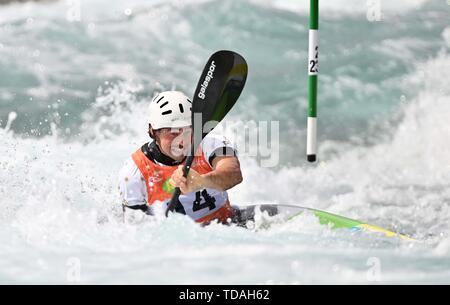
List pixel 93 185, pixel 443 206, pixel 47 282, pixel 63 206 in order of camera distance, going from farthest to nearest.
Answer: pixel 443 206
pixel 93 185
pixel 63 206
pixel 47 282

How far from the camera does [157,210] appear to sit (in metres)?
4.17

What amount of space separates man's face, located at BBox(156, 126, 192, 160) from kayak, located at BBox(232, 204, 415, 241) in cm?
57

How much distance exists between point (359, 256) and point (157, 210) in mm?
1007

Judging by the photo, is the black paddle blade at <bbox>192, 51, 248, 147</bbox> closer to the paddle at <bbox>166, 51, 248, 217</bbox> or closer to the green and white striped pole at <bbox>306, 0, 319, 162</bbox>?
the paddle at <bbox>166, 51, 248, 217</bbox>

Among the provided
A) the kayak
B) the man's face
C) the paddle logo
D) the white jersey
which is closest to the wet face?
the man's face

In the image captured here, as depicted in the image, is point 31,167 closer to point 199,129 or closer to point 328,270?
point 199,129

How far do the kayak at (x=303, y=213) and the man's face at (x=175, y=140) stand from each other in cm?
57

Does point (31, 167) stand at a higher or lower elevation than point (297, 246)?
higher

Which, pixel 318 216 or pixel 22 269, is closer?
pixel 22 269

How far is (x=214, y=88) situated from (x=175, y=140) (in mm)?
324

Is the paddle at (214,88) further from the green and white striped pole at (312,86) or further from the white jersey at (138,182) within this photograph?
the green and white striped pole at (312,86)

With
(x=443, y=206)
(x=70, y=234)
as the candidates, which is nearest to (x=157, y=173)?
(x=70, y=234)

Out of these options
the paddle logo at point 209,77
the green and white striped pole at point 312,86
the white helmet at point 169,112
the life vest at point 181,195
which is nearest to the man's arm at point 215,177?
the life vest at point 181,195

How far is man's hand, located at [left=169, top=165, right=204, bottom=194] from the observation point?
3.84 meters
